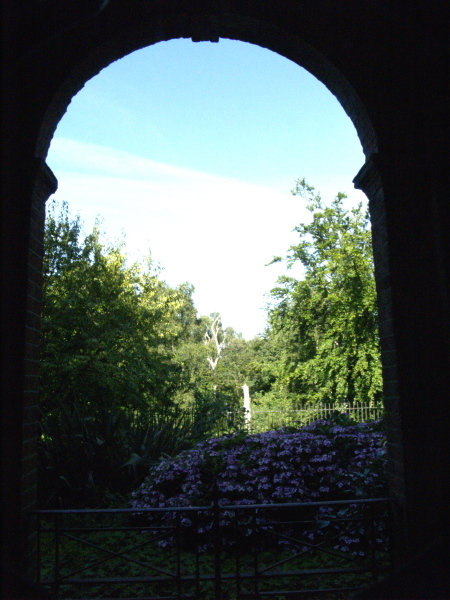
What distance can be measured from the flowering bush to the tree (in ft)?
37.2

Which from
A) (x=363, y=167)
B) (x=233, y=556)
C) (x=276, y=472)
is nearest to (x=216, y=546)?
(x=233, y=556)

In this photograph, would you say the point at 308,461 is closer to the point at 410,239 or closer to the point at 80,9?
the point at 410,239

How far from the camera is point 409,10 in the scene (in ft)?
8.82

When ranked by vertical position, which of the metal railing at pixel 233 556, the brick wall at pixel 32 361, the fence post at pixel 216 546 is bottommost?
the metal railing at pixel 233 556

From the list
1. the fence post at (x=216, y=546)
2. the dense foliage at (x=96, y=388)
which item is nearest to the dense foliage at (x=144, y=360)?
the dense foliage at (x=96, y=388)

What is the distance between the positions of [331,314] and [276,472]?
43.8 ft

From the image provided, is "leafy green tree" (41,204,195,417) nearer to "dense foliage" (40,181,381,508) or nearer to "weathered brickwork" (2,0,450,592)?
"dense foliage" (40,181,381,508)

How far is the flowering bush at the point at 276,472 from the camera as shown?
4441 mm

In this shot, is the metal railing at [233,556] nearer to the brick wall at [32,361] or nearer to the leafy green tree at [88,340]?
the brick wall at [32,361]

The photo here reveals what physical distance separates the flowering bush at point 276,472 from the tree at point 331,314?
11329mm

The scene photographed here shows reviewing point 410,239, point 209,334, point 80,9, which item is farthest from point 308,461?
point 209,334

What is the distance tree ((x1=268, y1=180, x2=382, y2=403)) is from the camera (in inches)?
645

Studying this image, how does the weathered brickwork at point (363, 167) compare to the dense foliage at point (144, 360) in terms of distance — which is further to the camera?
the dense foliage at point (144, 360)

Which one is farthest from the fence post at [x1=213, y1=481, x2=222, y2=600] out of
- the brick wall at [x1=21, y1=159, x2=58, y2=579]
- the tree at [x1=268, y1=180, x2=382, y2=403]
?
the tree at [x1=268, y1=180, x2=382, y2=403]
